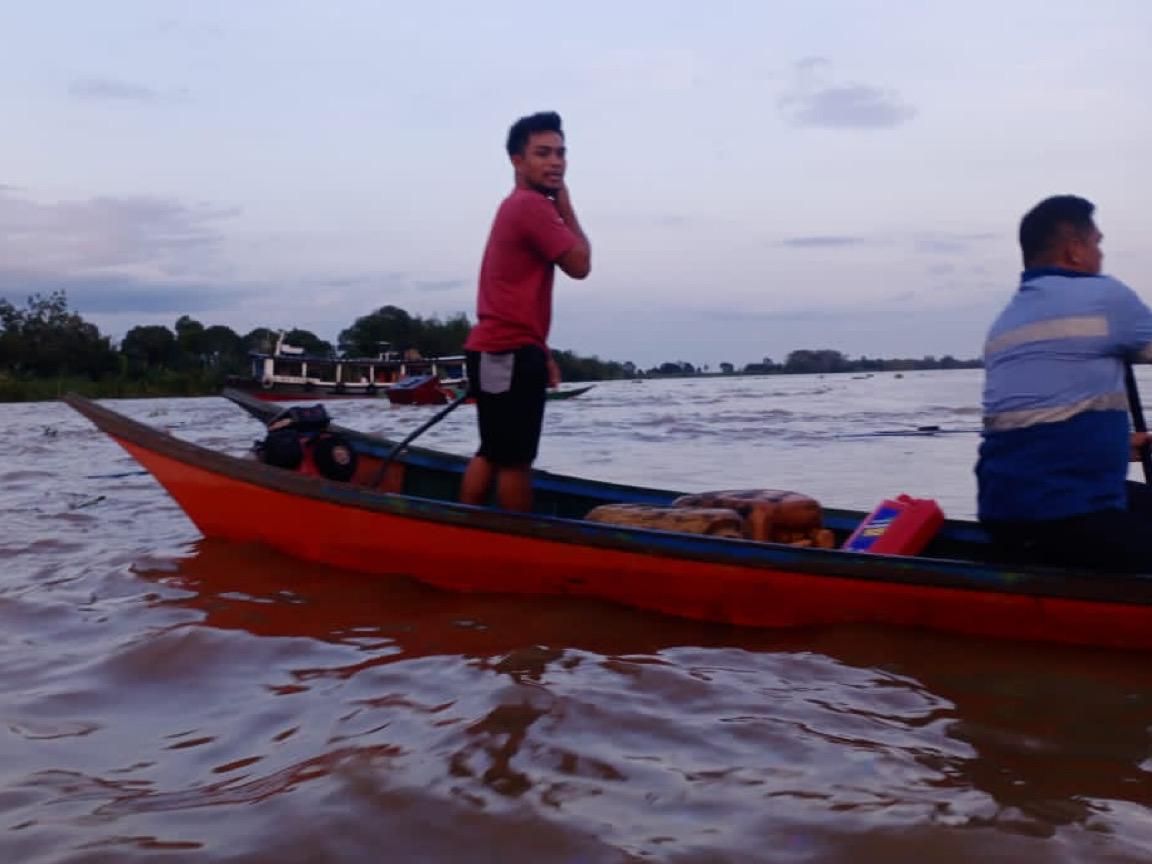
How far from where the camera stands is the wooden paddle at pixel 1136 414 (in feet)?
11.0

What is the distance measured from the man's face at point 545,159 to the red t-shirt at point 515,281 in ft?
0.23

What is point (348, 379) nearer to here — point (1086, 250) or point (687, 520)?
point (687, 520)

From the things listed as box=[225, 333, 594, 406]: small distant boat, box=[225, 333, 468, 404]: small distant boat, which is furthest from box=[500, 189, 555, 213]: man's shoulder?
box=[225, 333, 468, 404]: small distant boat

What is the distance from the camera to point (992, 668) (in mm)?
3064

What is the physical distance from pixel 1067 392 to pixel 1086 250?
1.60ft

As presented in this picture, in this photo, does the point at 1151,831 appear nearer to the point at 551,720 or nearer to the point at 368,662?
the point at 551,720

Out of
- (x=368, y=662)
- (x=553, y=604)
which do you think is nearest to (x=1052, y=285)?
(x=553, y=604)

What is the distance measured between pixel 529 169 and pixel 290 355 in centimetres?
3819

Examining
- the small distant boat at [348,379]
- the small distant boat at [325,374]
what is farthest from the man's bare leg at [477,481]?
the small distant boat at [325,374]

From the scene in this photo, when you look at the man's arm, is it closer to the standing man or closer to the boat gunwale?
the standing man

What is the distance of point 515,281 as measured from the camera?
4141mm

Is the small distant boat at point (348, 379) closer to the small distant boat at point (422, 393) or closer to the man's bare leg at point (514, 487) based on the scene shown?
the small distant boat at point (422, 393)

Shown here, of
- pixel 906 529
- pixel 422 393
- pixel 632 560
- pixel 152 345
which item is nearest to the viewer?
pixel 632 560

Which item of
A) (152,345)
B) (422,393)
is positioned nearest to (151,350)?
(152,345)
